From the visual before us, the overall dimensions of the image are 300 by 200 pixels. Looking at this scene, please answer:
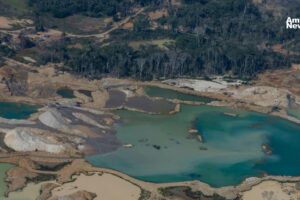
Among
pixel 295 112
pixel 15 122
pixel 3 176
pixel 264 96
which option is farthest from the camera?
pixel 264 96

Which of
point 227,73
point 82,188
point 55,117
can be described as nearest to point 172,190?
point 82,188

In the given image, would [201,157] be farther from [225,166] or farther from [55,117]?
[55,117]

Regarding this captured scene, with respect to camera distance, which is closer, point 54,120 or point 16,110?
point 54,120

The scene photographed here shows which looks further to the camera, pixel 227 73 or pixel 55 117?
pixel 227 73

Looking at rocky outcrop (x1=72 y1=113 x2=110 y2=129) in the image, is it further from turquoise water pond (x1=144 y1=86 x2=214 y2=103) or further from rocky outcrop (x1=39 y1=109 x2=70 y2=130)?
turquoise water pond (x1=144 y1=86 x2=214 y2=103)

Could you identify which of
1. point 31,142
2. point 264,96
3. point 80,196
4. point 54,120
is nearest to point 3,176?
point 31,142

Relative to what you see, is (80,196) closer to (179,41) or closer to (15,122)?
(15,122)

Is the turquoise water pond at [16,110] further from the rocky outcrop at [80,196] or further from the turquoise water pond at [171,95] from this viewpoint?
the rocky outcrop at [80,196]
